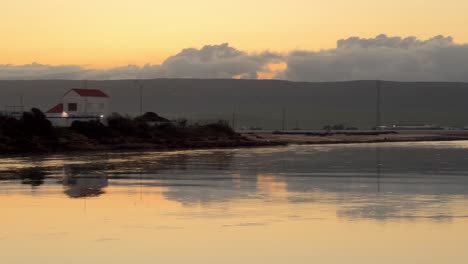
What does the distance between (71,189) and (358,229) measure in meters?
18.0

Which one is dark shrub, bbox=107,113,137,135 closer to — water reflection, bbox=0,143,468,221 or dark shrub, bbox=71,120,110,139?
dark shrub, bbox=71,120,110,139

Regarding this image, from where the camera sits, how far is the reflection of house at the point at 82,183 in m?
36.0

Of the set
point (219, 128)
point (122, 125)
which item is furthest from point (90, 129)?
point (219, 128)

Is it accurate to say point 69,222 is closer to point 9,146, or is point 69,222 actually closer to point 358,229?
point 358,229

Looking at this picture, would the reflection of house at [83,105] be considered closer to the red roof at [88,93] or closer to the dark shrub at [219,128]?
the red roof at [88,93]

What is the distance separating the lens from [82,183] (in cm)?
4172

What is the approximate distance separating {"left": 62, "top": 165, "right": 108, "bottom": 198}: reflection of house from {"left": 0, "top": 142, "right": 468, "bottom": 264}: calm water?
0.19ft

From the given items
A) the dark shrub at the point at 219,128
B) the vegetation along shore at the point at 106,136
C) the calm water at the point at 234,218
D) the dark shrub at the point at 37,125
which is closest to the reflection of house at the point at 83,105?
the vegetation along shore at the point at 106,136

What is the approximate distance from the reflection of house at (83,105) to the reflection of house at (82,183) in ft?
196

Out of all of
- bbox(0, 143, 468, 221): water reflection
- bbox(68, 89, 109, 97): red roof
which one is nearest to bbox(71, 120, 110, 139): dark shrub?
bbox(68, 89, 109, 97): red roof

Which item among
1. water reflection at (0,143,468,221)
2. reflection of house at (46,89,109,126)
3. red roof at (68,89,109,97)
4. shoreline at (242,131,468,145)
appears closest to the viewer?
water reflection at (0,143,468,221)

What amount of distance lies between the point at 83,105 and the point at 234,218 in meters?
89.9

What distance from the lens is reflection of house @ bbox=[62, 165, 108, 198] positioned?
36031 millimetres

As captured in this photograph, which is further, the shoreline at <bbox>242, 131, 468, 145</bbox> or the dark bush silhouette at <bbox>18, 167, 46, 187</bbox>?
the shoreline at <bbox>242, 131, 468, 145</bbox>
